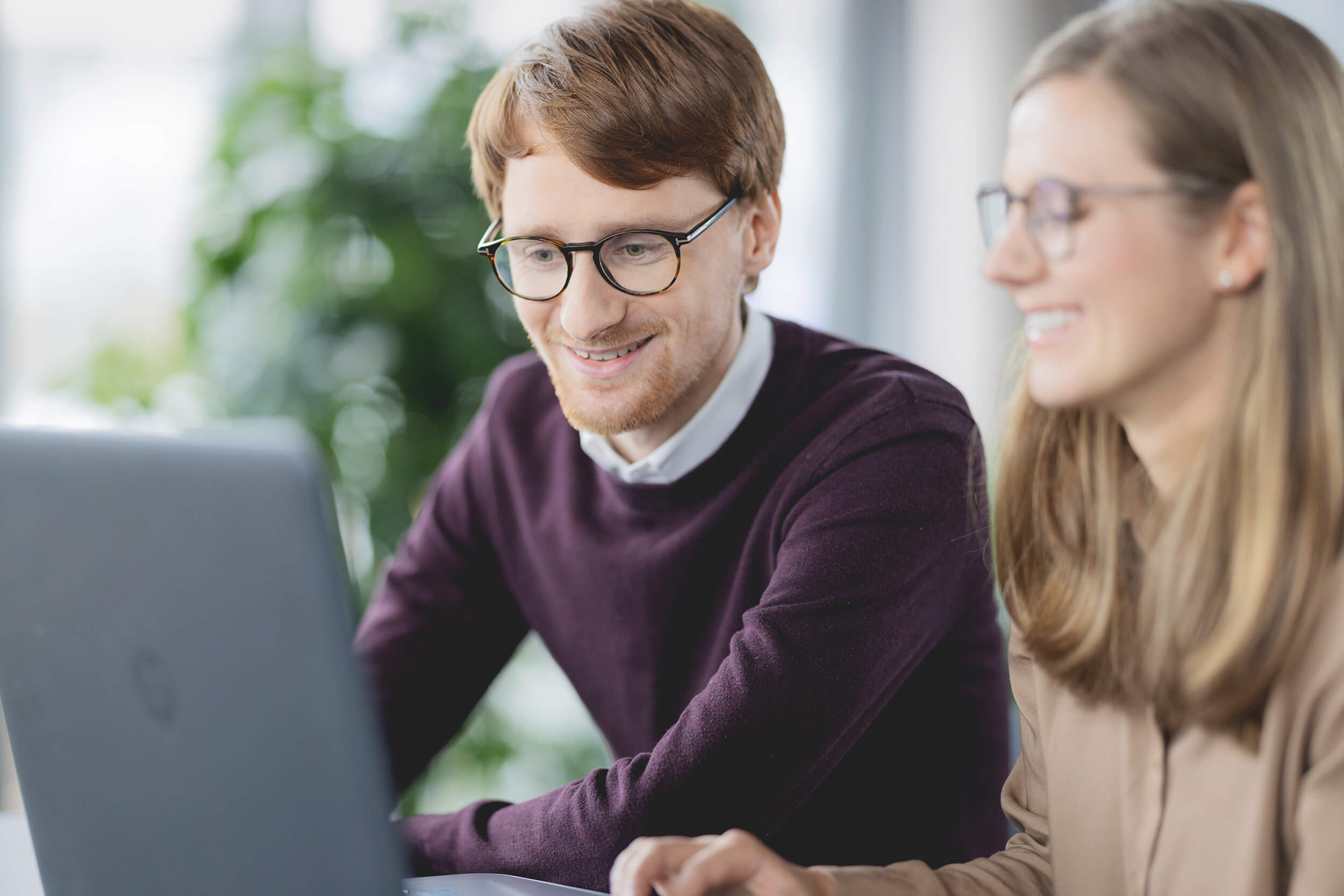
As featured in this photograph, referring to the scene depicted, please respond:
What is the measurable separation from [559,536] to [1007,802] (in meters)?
0.64

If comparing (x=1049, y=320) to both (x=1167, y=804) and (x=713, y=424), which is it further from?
(x=713, y=424)

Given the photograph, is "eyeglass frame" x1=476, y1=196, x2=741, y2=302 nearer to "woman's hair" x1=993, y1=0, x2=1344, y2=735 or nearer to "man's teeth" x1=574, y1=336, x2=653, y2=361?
"man's teeth" x1=574, y1=336, x2=653, y2=361

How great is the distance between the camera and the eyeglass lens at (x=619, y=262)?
3.96 feet

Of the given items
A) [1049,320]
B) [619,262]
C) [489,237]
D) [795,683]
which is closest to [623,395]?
[619,262]

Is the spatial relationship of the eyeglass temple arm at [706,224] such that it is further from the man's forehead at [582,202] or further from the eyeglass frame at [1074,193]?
the eyeglass frame at [1074,193]

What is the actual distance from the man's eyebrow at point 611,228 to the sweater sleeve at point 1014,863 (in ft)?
1.83

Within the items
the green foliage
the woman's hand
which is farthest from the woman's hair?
the green foliage

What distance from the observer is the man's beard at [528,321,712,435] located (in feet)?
4.11

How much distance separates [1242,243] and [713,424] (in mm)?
653

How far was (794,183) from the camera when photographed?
3.13m

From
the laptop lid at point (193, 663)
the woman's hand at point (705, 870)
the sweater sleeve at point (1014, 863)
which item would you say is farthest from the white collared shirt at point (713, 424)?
the laptop lid at point (193, 663)

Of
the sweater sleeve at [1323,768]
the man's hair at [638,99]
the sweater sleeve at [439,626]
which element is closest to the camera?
the sweater sleeve at [1323,768]

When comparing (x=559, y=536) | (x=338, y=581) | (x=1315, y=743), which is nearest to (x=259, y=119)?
(x=559, y=536)

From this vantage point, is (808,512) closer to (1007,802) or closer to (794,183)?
(1007,802)
